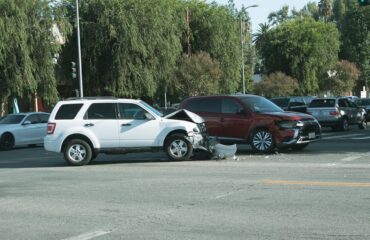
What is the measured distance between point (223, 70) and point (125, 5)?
43.2 ft

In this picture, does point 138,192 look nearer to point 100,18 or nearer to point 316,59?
point 100,18

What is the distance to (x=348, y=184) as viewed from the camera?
1119cm

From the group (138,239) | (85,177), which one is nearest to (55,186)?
(85,177)

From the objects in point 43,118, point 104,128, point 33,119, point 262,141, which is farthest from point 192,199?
point 43,118

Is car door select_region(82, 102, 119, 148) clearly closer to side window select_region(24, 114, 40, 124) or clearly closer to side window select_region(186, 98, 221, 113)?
side window select_region(186, 98, 221, 113)

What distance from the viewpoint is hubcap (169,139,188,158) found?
16359mm

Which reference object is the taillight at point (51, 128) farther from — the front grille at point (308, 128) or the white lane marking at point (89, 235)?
the white lane marking at point (89, 235)

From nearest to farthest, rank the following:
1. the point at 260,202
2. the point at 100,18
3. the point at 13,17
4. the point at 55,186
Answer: the point at 260,202 < the point at 55,186 < the point at 13,17 < the point at 100,18

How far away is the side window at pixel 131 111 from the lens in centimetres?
1645

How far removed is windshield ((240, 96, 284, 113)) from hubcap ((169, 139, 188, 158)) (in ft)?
9.60

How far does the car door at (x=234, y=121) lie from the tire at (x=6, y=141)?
10639 mm

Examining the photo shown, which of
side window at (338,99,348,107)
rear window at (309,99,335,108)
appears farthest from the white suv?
side window at (338,99,348,107)

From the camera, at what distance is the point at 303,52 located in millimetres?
76812

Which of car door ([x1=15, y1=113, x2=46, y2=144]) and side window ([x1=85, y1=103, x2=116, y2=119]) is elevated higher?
side window ([x1=85, y1=103, x2=116, y2=119])
